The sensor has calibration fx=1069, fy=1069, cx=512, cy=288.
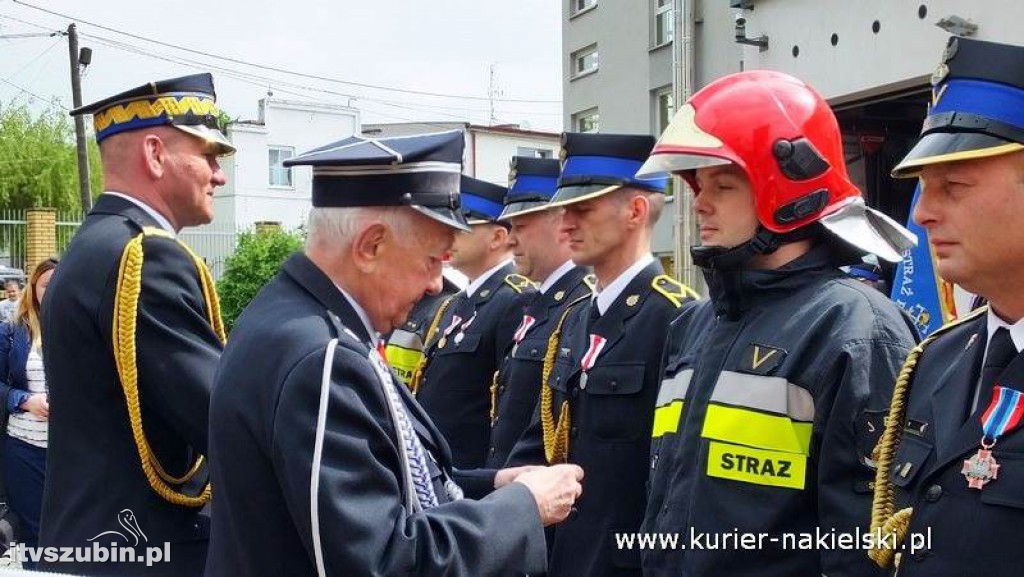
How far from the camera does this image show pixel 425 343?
21.5 ft

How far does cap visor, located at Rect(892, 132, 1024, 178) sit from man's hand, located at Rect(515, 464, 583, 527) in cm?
108

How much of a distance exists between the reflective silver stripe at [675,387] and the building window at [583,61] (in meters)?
25.6

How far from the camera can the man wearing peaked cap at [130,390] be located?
10.8ft

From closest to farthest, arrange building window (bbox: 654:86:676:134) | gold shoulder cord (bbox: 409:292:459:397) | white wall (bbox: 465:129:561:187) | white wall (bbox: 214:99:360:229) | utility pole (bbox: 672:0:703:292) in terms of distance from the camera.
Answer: gold shoulder cord (bbox: 409:292:459:397), utility pole (bbox: 672:0:703:292), building window (bbox: 654:86:676:134), white wall (bbox: 465:129:561:187), white wall (bbox: 214:99:360:229)

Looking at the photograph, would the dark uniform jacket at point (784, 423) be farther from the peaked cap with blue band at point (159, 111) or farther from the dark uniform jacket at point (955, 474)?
the peaked cap with blue band at point (159, 111)

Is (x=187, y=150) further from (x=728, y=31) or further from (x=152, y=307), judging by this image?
(x=728, y=31)

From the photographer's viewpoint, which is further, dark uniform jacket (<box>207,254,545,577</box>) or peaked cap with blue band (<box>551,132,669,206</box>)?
peaked cap with blue band (<box>551,132,669,206</box>)

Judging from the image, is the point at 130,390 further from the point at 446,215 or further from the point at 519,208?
the point at 519,208

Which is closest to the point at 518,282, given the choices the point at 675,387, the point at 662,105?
the point at 675,387

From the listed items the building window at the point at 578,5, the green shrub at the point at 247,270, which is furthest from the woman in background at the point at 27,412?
the building window at the point at 578,5

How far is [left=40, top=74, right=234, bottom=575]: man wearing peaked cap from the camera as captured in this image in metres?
3.28

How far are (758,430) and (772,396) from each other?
0.10 meters

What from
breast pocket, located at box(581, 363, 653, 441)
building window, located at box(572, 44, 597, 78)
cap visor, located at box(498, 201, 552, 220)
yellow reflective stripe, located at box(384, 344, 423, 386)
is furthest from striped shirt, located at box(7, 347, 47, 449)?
building window, located at box(572, 44, 597, 78)

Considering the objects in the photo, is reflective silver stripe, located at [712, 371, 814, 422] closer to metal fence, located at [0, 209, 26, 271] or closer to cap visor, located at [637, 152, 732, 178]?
cap visor, located at [637, 152, 732, 178]
